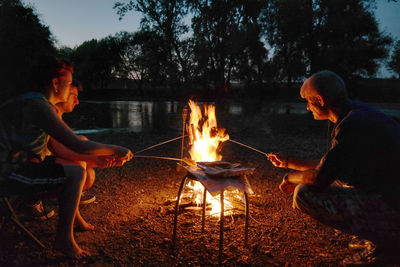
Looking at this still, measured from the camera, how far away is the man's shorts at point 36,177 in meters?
2.37

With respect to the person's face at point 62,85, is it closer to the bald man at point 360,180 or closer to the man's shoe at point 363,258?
the bald man at point 360,180

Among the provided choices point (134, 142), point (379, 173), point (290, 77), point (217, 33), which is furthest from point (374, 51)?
point (379, 173)

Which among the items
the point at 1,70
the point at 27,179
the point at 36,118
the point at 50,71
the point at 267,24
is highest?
the point at 267,24

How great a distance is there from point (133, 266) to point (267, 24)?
89.0 feet

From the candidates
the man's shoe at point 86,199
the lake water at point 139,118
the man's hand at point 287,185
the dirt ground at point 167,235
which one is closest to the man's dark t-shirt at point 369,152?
the man's hand at point 287,185

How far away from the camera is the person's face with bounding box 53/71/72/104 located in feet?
9.03

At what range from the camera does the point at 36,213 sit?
3449 millimetres

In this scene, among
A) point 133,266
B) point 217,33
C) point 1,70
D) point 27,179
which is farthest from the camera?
point 217,33

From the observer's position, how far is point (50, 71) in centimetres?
267

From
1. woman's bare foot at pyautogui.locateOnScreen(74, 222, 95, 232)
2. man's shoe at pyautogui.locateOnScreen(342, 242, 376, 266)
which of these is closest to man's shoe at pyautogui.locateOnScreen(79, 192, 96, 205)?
woman's bare foot at pyautogui.locateOnScreen(74, 222, 95, 232)

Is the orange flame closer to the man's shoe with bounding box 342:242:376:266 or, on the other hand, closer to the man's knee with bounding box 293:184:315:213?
the man's knee with bounding box 293:184:315:213

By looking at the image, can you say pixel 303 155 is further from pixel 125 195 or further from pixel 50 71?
pixel 50 71

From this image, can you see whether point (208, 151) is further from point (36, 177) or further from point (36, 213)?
point (36, 213)

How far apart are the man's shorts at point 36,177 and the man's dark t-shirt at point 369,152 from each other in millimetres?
2387
